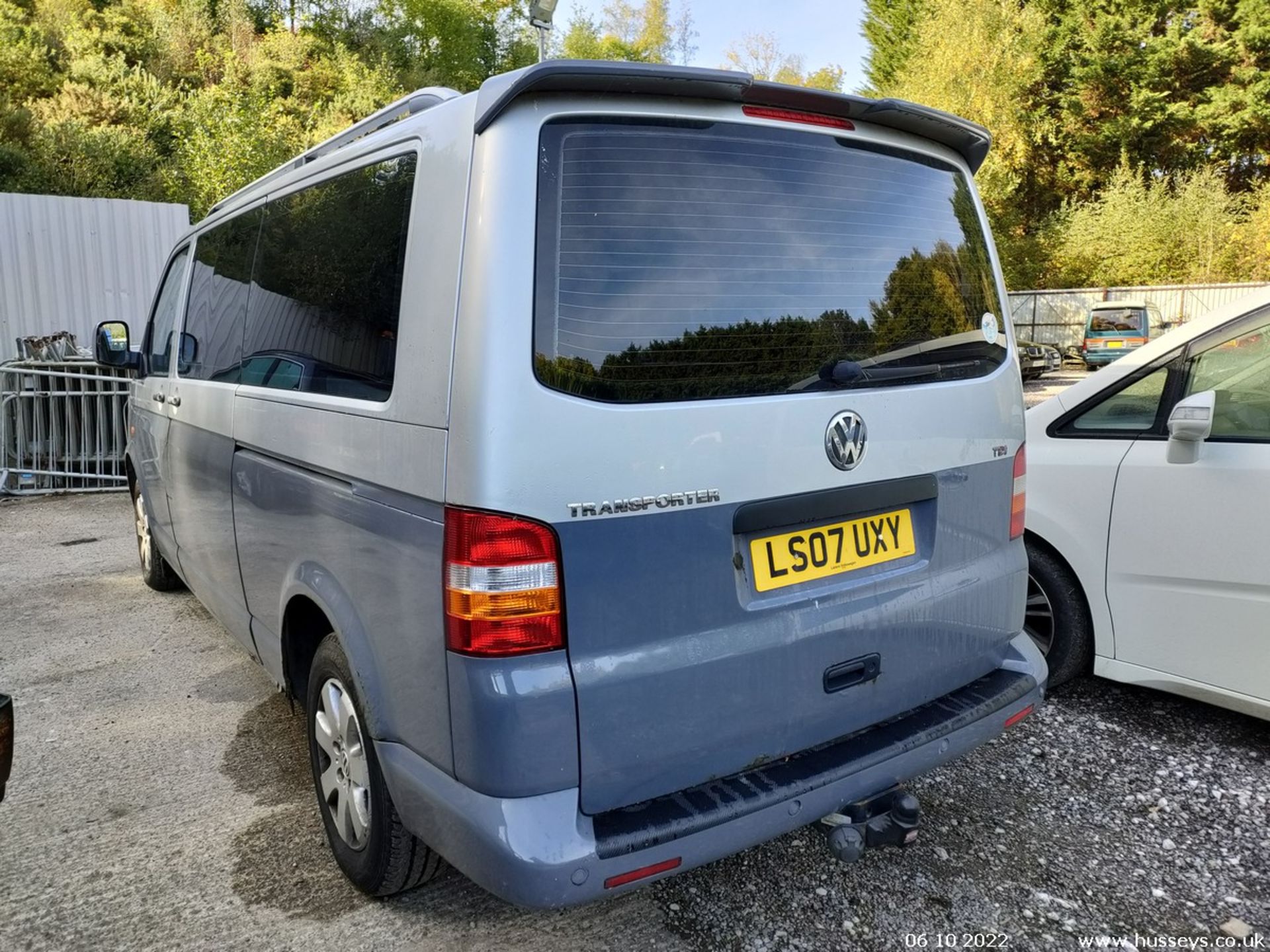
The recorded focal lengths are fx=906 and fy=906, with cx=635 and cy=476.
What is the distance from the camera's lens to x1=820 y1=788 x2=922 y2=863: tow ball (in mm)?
2148

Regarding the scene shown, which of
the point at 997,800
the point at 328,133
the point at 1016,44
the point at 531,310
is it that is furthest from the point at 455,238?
the point at 1016,44

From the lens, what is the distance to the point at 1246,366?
325 cm

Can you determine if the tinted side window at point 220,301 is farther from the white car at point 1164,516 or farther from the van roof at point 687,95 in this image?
the white car at point 1164,516

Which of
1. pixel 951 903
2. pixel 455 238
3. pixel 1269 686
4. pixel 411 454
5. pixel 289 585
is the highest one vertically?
pixel 455 238

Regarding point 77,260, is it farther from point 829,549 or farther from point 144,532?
point 829,549

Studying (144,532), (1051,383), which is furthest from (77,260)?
(1051,383)

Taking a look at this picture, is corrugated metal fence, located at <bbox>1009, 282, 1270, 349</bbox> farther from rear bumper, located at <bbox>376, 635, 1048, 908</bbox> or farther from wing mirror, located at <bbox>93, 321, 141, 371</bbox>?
rear bumper, located at <bbox>376, 635, 1048, 908</bbox>

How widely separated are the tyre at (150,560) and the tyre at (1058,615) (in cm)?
452

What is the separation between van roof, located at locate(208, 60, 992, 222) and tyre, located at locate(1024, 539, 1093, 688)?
174 centimetres

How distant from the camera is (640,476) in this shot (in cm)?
189

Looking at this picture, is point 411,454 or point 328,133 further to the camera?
point 328,133

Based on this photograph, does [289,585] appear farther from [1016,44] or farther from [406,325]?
[1016,44]

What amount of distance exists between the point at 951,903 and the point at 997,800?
2.14ft

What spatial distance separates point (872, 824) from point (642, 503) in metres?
1.05
